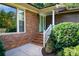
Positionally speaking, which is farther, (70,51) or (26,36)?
(26,36)

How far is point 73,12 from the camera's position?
223 centimetres

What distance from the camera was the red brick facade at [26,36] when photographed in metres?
2.23

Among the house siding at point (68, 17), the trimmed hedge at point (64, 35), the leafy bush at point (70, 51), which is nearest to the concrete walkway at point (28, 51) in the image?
the trimmed hedge at point (64, 35)

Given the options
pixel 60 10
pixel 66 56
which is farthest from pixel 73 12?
pixel 66 56

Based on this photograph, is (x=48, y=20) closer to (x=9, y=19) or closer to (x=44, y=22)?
(x=44, y=22)

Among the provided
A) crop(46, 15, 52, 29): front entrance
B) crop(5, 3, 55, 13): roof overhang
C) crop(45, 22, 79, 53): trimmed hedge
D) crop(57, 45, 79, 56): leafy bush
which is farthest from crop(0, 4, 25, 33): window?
crop(57, 45, 79, 56): leafy bush

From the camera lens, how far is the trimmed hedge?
2.24m

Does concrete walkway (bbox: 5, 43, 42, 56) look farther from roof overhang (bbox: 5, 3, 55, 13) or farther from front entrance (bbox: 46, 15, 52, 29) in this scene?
roof overhang (bbox: 5, 3, 55, 13)

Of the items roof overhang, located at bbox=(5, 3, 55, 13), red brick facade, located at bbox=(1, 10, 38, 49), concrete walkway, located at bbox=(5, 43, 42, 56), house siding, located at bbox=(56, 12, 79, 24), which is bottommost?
concrete walkway, located at bbox=(5, 43, 42, 56)

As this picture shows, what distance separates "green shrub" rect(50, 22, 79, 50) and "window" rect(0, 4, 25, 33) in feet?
2.10

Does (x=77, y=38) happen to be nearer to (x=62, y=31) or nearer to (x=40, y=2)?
(x=62, y=31)

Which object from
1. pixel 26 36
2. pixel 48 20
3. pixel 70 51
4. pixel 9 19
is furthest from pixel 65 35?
pixel 9 19

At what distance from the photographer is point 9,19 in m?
2.22

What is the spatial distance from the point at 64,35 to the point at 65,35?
0.06 feet
